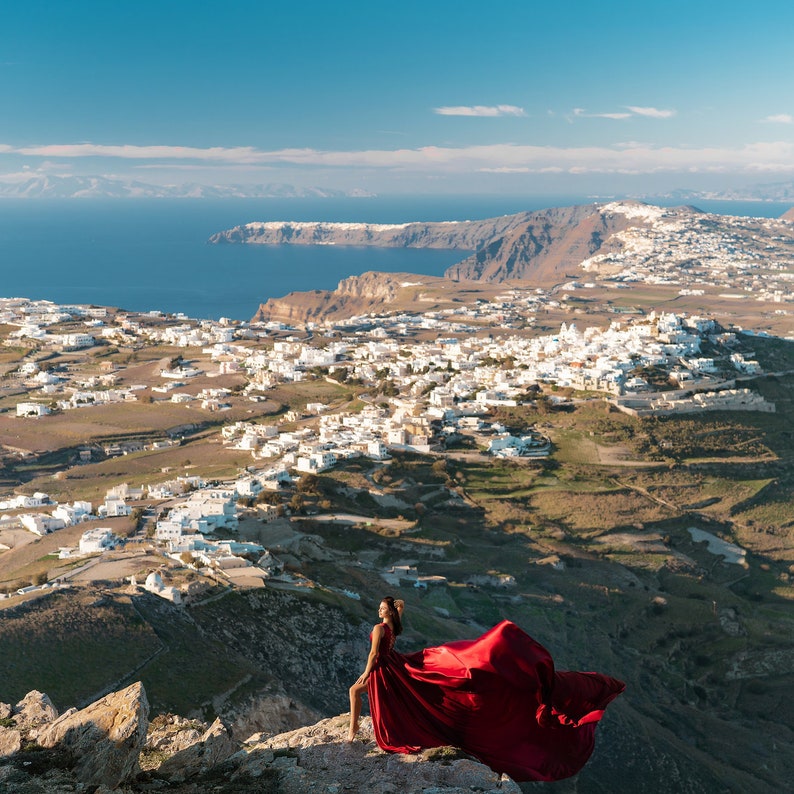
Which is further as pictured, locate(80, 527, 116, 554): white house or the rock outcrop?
locate(80, 527, 116, 554): white house

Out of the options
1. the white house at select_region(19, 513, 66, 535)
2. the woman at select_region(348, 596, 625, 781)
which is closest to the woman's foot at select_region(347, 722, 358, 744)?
the woman at select_region(348, 596, 625, 781)

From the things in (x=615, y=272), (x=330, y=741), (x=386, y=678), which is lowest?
(x=615, y=272)

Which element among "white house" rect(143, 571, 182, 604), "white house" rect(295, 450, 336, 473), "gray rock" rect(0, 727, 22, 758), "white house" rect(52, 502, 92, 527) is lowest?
"white house" rect(295, 450, 336, 473)

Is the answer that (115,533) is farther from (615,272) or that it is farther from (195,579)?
(615,272)

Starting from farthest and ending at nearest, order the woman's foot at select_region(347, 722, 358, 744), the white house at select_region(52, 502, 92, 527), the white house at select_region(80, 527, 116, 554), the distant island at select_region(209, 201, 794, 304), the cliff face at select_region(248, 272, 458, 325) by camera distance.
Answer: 1. the distant island at select_region(209, 201, 794, 304)
2. the cliff face at select_region(248, 272, 458, 325)
3. the white house at select_region(52, 502, 92, 527)
4. the white house at select_region(80, 527, 116, 554)
5. the woman's foot at select_region(347, 722, 358, 744)

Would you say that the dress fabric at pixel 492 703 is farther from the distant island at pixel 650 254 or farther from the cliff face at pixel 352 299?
the distant island at pixel 650 254

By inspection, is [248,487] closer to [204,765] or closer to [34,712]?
[34,712]

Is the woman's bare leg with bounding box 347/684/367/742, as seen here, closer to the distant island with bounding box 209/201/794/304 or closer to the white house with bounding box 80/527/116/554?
the white house with bounding box 80/527/116/554

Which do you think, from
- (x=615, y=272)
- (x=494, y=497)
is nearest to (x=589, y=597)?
(x=494, y=497)
